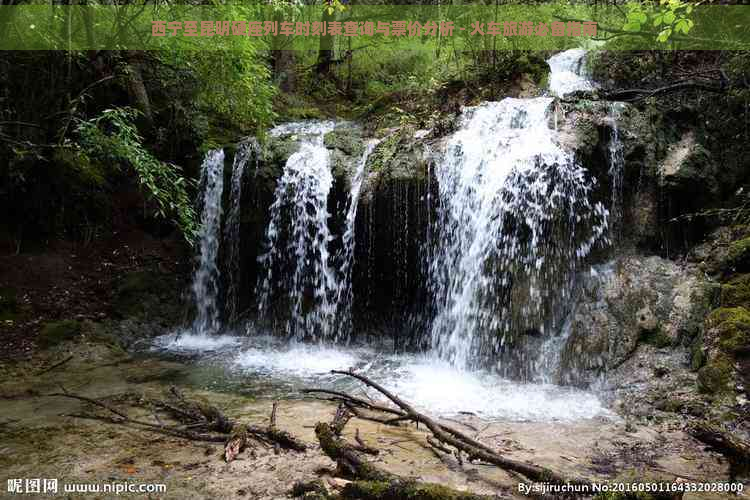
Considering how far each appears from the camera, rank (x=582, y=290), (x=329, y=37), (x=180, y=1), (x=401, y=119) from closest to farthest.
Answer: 1. (x=582, y=290)
2. (x=180, y=1)
3. (x=401, y=119)
4. (x=329, y=37)

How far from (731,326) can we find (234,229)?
25.2 feet

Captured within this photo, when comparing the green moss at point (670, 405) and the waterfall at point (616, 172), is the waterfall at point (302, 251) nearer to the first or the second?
the waterfall at point (616, 172)

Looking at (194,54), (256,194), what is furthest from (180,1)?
(256,194)

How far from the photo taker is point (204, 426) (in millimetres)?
3730

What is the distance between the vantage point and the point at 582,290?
622cm

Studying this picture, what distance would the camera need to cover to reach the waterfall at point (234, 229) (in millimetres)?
8930

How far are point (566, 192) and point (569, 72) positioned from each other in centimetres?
496

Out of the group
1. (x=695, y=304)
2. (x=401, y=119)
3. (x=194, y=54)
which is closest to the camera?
(x=695, y=304)

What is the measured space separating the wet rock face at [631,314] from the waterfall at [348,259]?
3632 millimetres

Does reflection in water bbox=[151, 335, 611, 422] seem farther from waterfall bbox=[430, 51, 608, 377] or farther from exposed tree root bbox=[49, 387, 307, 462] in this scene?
exposed tree root bbox=[49, 387, 307, 462]

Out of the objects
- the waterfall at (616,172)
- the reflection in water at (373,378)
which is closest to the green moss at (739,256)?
the waterfall at (616,172)

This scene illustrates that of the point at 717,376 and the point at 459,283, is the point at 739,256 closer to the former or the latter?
the point at 717,376

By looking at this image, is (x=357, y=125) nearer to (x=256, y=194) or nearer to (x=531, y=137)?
(x=256, y=194)

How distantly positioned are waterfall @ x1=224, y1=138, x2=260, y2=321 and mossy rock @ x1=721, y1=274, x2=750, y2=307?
24.5 ft
